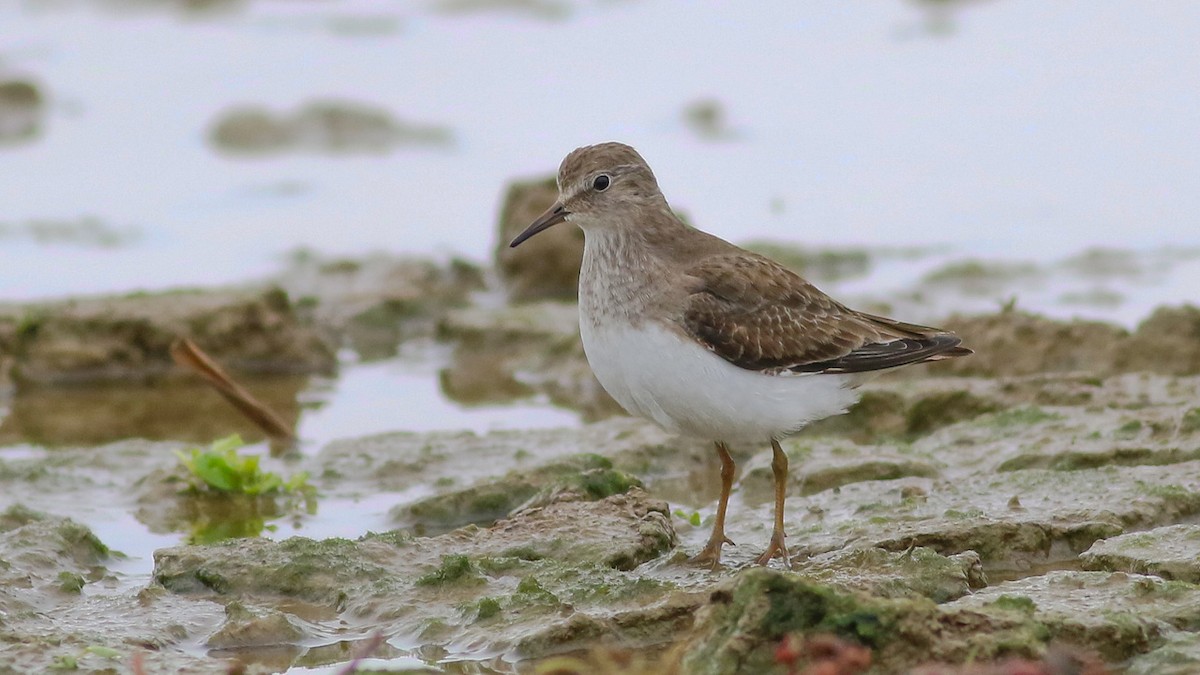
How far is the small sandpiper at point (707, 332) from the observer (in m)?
6.78

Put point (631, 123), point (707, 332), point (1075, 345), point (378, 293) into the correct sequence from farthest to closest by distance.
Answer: point (631, 123), point (378, 293), point (1075, 345), point (707, 332)

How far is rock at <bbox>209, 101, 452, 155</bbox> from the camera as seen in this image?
1650 centimetres

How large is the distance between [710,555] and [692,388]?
66 centimetres

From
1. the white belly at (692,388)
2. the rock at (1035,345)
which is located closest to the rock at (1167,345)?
the rock at (1035,345)

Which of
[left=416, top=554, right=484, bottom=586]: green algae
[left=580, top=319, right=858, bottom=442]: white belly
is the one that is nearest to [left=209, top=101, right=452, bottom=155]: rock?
[left=580, top=319, right=858, bottom=442]: white belly

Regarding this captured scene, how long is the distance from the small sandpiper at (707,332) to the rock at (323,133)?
29.8 ft

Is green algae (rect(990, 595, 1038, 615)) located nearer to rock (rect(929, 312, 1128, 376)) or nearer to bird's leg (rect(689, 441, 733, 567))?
bird's leg (rect(689, 441, 733, 567))

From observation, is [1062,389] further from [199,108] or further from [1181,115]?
[199,108]

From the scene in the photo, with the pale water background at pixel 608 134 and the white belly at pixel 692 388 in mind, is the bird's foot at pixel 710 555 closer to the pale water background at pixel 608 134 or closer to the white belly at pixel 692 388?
the white belly at pixel 692 388

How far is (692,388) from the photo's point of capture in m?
6.70

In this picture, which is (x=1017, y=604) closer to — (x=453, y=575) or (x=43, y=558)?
(x=453, y=575)

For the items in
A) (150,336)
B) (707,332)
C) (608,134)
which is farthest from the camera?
(608,134)

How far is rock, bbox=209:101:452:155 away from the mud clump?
204 inches

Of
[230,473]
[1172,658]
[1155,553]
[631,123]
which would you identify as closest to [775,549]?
[1155,553]
